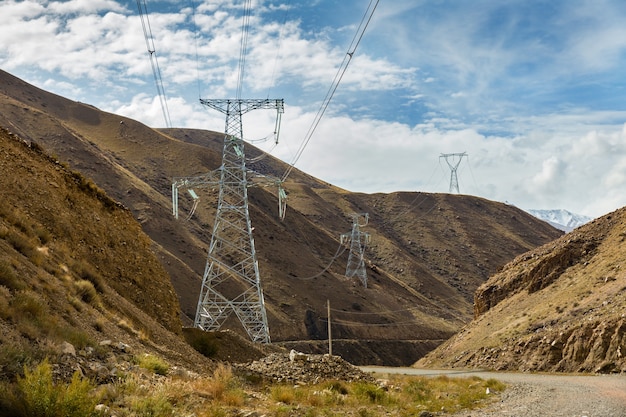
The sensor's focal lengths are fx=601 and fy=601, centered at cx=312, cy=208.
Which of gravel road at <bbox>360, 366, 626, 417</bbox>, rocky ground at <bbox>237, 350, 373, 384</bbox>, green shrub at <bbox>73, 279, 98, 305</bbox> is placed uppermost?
green shrub at <bbox>73, 279, 98, 305</bbox>

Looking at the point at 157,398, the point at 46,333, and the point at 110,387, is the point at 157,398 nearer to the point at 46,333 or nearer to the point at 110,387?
the point at 110,387

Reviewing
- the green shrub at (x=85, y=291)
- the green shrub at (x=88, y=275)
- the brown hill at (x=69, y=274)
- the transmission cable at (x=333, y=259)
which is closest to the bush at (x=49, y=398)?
the brown hill at (x=69, y=274)

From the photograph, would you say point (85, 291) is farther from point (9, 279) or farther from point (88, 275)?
point (9, 279)

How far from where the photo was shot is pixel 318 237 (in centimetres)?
11194

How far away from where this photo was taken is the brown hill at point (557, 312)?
28.5 meters

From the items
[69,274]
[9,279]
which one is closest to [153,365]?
[9,279]

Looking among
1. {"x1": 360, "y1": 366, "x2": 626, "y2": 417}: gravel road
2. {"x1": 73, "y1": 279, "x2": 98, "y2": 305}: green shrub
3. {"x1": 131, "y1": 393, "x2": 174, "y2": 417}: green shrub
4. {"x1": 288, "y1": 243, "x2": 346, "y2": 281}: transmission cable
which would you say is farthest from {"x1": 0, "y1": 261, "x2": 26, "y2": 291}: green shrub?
{"x1": 288, "y1": 243, "x2": 346, "y2": 281}: transmission cable

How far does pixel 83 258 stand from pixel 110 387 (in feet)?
35.5

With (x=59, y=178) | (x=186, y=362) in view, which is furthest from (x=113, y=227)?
(x=186, y=362)

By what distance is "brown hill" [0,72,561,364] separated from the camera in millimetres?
75188

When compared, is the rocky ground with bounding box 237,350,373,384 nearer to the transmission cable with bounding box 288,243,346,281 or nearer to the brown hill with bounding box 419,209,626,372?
the brown hill with bounding box 419,209,626,372

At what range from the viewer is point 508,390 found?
20438 millimetres

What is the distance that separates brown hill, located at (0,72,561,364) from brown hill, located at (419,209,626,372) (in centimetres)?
1034

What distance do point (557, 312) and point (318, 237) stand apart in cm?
7724
